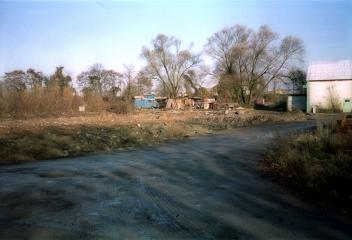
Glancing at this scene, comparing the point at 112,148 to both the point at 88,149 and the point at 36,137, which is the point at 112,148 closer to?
the point at 88,149

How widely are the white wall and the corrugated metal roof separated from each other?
2.14 feet

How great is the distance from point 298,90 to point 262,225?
6243 cm

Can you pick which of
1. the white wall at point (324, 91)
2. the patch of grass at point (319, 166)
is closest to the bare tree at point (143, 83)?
the white wall at point (324, 91)

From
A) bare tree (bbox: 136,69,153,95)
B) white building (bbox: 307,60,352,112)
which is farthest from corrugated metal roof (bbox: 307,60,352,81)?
bare tree (bbox: 136,69,153,95)

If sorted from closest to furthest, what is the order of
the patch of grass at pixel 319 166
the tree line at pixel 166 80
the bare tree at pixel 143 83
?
1. the patch of grass at pixel 319 166
2. the tree line at pixel 166 80
3. the bare tree at pixel 143 83

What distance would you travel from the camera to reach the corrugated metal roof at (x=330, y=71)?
1920 inches

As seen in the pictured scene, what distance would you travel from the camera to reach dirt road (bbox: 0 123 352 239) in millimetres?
5816

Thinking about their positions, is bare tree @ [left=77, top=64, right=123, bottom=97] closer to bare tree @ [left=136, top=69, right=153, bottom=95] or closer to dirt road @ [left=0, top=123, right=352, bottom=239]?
bare tree @ [left=136, top=69, right=153, bottom=95]

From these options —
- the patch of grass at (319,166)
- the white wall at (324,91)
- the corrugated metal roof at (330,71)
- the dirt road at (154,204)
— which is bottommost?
the dirt road at (154,204)

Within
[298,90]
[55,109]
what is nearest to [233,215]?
[55,109]

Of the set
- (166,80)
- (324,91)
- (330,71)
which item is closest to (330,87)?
(324,91)

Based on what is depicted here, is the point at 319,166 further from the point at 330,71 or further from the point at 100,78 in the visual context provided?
the point at 100,78

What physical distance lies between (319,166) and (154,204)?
4.07 meters

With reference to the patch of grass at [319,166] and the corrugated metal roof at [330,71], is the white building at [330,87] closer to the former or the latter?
the corrugated metal roof at [330,71]
